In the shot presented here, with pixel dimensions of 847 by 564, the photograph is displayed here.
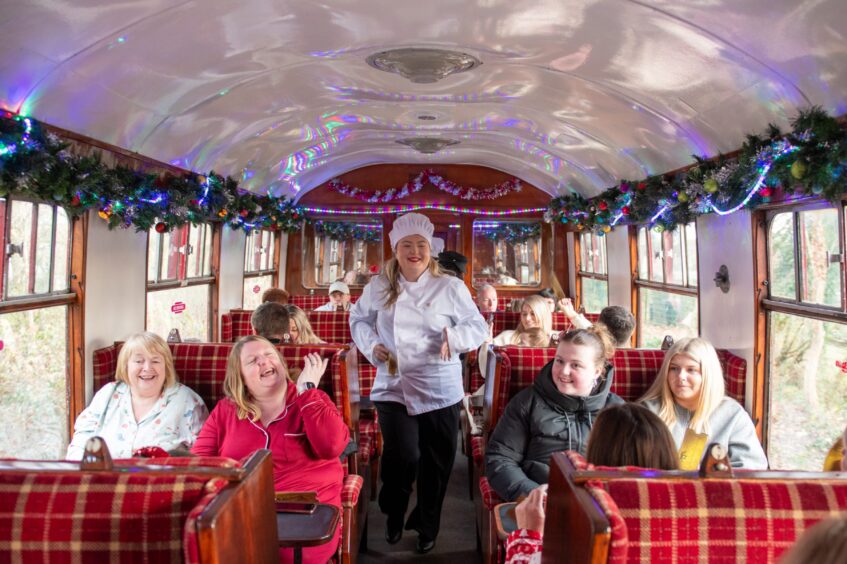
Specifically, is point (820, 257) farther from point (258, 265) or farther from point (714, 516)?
point (258, 265)

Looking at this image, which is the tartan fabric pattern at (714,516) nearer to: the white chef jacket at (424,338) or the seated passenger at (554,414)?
the seated passenger at (554,414)

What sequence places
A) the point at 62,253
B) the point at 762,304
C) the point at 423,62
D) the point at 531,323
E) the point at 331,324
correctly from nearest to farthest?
1. the point at 62,253
2. the point at 762,304
3. the point at 423,62
4. the point at 531,323
5. the point at 331,324

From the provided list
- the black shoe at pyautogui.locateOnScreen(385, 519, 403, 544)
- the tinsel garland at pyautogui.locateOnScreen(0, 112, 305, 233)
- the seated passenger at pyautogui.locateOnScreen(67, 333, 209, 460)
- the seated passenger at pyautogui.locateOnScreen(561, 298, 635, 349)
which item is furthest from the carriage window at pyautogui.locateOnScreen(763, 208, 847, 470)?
the tinsel garland at pyautogui.locateOnScreen(0, 112, 305, 233)

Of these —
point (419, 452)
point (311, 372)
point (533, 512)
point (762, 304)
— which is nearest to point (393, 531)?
point (419, 452)

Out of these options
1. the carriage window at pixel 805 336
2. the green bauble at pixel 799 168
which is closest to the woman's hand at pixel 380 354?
the green bauble at pixel 799 168

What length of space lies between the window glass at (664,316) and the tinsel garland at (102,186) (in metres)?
4.05

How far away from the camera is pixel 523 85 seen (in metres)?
5.82

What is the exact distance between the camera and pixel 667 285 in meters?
7.04

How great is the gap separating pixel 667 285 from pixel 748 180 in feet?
8.67

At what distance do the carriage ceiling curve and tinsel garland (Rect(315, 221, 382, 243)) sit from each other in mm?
4224

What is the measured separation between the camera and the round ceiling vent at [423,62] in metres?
4.84

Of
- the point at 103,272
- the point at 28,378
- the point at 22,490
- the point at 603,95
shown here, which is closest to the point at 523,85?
the point at 603,95

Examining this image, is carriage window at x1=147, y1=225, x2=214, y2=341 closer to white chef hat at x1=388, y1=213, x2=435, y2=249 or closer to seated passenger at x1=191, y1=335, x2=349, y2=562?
white chef hat at x1=388, y1=213, x2=435, y2=249

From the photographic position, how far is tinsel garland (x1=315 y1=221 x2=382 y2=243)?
11.6 m
